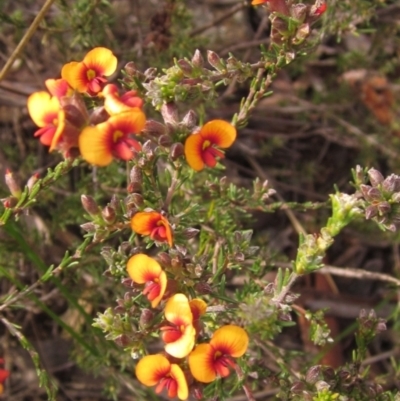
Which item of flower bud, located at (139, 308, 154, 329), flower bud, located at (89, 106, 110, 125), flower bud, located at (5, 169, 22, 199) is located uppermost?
flower bud, located at (89, 106, 110, 125)

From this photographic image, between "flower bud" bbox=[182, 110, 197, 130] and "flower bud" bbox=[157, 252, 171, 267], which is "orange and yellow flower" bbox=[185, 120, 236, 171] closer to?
"flower bud" bbox=[182, 110, 197, 130]

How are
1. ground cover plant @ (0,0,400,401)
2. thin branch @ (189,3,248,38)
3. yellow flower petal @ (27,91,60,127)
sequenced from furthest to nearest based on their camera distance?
1. thin branch @ (189,3,248,38)
2. ground cover plant @ (0,0,400,401)
3. yellow flower petal @ (27,91,60,127)

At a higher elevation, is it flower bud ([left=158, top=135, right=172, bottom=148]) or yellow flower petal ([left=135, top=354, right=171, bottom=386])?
flower bud ([left=158, top=135, right=172, bottom=148])

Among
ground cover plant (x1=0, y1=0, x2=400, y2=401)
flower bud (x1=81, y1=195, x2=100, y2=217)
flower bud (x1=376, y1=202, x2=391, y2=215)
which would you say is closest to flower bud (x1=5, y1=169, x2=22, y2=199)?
ground cover plant (x1=0, y1=0, x2=400, y2=401)

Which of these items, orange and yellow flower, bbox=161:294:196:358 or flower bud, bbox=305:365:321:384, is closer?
orange and yellow flower, bbox=161:294:196:358

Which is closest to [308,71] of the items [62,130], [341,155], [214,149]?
[341,155]

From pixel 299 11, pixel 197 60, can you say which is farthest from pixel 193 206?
pixel 299 11

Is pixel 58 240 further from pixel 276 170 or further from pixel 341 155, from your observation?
pixel 341 155

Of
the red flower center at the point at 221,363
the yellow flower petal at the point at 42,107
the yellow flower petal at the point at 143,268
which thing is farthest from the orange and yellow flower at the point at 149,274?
the yellow flower petal at the point at 42,107

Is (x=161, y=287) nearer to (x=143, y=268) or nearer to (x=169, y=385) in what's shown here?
(x=143, y=268)

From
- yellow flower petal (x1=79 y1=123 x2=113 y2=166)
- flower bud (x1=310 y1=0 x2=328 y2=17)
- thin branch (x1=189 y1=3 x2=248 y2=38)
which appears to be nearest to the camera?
yellow flower petal (x1=79 y1=123 x2=113 y2=166)
